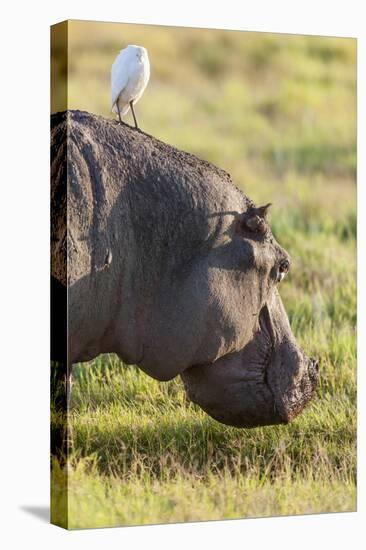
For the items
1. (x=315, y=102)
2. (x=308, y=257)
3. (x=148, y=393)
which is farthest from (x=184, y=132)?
(x=148, y=393)

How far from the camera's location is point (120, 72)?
11.4m

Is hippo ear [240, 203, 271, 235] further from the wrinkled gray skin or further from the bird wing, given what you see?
the bird wing

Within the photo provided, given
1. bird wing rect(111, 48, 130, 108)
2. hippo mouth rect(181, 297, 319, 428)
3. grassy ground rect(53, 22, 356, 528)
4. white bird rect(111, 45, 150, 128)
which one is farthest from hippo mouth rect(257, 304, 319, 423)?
bird wing rect(111, 48, 130, 108)

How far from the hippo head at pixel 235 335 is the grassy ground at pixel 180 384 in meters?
0.52

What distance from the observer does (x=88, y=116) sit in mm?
11180

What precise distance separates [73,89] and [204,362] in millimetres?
3255

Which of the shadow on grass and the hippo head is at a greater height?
the hippo head

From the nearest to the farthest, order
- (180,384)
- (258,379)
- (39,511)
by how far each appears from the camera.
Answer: (258,379), (39,511), (180,384)

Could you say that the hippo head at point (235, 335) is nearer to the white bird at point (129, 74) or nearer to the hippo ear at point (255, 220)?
the hippo ear at point (255, 220)

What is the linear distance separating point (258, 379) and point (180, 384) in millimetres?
1231

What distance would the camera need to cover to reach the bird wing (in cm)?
1142

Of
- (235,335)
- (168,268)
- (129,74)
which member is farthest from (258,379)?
(129,74)

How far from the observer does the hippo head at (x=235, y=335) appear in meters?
11.0

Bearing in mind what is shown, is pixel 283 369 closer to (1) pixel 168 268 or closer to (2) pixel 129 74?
(1) pixel 168 268
